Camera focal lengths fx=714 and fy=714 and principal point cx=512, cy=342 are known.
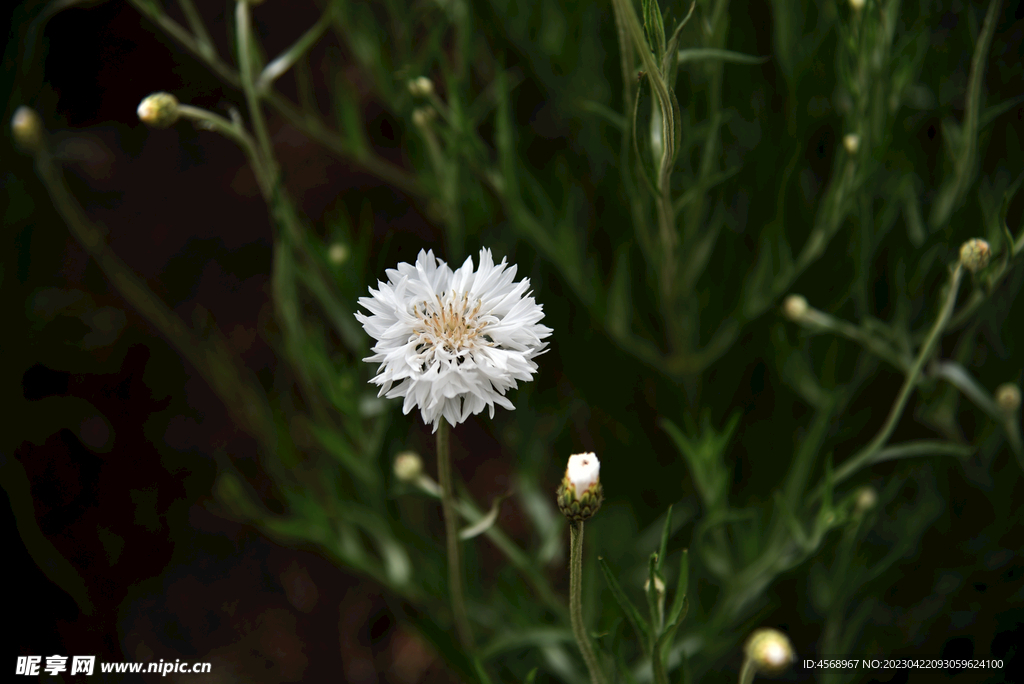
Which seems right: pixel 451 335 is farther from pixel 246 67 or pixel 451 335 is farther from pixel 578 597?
pixel 246 67

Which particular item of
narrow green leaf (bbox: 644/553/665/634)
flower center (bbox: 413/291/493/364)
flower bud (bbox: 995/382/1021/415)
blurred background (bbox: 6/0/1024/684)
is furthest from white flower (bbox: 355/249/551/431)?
flower bud (bbox: 995/382/1021/415)

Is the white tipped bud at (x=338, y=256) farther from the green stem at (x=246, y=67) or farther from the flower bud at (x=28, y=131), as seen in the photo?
the flower bud at (x=28, y=131)

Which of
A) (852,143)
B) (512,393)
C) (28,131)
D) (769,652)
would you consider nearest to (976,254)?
(852,143)

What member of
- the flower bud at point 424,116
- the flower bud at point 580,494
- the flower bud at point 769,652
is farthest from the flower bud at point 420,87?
the flower bud at point 769,652

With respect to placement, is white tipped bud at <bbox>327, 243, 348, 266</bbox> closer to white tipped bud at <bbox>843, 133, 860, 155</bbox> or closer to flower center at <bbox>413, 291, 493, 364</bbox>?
flower center at <bbox>413, 291, 493, 364</bbox>

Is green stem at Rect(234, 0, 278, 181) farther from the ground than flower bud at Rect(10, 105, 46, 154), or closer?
closer

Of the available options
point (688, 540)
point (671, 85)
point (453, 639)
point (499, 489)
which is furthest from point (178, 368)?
point (671, 85)
